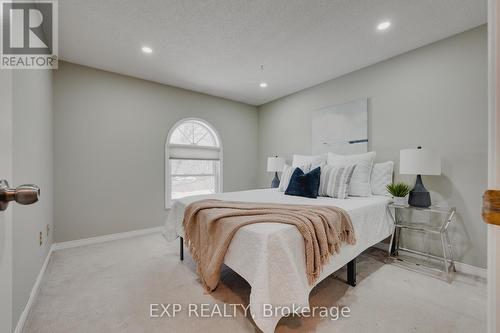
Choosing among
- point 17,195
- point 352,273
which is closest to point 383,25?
point 352,273

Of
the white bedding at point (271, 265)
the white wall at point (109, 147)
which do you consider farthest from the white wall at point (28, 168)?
the white bedding at point (271, 265)

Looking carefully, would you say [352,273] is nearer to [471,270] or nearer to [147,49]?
[471,270]

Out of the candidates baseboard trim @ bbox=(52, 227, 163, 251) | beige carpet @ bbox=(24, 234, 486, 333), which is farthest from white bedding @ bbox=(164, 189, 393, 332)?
baseboard trim @ bbox=(52, 227, 163, 251)

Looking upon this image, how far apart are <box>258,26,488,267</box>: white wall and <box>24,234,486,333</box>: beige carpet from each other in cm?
77

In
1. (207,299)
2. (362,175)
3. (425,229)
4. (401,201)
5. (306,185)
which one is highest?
(362,175)

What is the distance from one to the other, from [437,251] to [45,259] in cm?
437

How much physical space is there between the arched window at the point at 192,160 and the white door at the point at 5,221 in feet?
10.3

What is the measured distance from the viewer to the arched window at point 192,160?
3.77 m

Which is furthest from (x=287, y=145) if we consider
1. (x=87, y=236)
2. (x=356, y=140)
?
(x=87, y=236)

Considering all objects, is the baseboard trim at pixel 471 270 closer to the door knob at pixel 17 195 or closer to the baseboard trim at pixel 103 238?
the door knob at pixel 17 195

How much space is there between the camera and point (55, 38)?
7.76 feet

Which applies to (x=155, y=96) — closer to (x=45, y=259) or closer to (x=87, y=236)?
(x=87, y=236)

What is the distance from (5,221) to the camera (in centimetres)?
57

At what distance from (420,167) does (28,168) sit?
3546mm
